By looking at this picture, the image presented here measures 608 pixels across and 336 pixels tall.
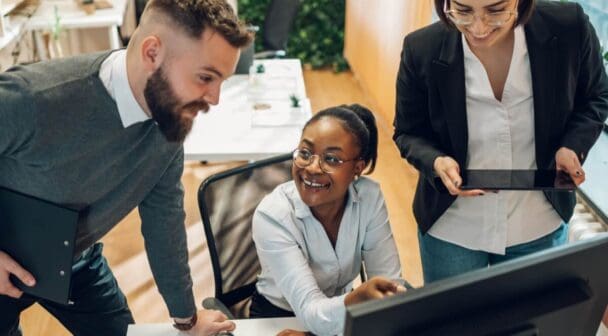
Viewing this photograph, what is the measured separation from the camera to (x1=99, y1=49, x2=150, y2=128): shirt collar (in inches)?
50.3

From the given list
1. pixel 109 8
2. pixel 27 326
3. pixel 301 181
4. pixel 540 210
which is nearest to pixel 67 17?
pixel 109 8

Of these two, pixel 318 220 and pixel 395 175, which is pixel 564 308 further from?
pixel 395 175

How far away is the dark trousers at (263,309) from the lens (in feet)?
5.57

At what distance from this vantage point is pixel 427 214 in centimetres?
164

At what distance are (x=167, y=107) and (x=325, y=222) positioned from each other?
0.55 m

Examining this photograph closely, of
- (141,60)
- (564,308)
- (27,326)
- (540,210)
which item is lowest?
(27,326)

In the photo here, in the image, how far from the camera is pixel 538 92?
148 centimetres

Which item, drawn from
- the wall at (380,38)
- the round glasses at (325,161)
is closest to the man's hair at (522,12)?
the round glasses at (325,161)

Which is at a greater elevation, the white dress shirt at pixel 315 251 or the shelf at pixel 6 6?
the shelf at pixel 6 6

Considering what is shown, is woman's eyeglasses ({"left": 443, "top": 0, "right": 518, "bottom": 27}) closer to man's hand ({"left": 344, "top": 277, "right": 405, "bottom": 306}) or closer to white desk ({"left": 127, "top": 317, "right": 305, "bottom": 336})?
man's hand ({"left": 344, "top": 277, "right": 405, "bottom": 306})

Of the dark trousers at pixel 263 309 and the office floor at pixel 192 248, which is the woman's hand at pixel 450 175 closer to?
the dark trousers at pixel 263 309

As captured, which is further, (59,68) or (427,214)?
(427,214)

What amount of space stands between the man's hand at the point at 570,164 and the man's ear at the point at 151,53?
924 mm

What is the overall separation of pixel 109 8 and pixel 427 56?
3.07 metres
